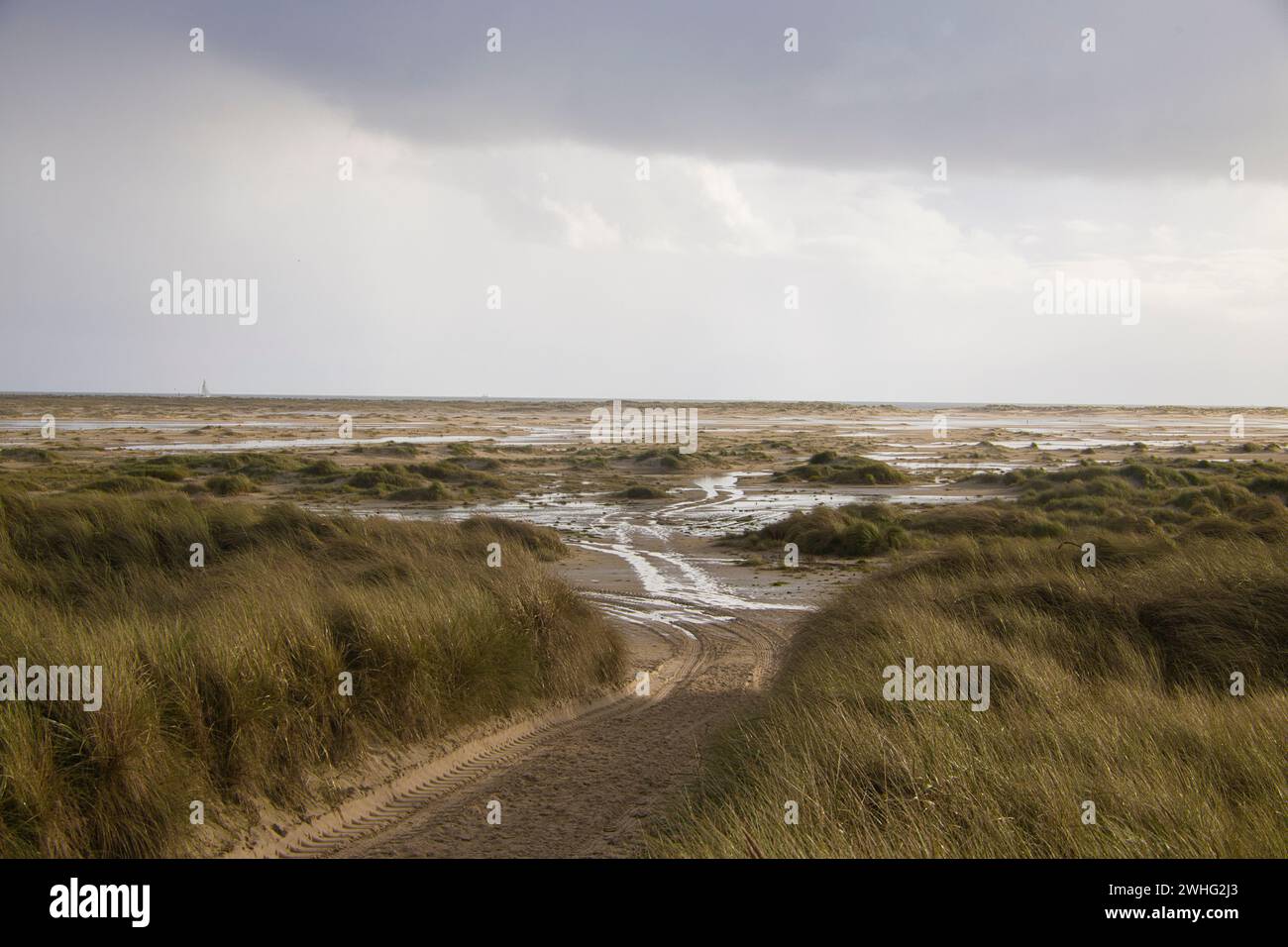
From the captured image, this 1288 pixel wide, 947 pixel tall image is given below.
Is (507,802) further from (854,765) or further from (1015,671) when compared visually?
(1015,671)

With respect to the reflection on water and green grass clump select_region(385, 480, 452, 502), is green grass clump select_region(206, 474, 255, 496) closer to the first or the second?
green grass clump select_region(385, 480, 452, 502)

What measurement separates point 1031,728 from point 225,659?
5.72 metres

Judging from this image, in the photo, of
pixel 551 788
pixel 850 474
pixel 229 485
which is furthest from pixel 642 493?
pixel 551 788

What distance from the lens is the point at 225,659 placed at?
6219 mm

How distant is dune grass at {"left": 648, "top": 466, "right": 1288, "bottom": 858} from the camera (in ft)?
14.8

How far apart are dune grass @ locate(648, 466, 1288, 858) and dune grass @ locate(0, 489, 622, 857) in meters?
2.76

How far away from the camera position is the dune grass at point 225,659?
16.5ft

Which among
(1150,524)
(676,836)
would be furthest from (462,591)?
(1150,524)

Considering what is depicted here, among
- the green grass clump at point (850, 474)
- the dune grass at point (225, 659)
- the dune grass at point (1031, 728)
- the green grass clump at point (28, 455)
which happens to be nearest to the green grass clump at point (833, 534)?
the dune grass at point (1031, 728)

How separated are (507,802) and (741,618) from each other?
26.3ft

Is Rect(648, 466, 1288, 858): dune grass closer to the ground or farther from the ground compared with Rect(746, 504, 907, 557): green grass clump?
farther from the ground

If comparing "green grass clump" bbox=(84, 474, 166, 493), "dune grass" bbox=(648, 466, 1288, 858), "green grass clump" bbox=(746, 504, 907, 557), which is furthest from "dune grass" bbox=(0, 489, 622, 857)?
"green grass clump" bbox=(84, 474, 166, 493)
